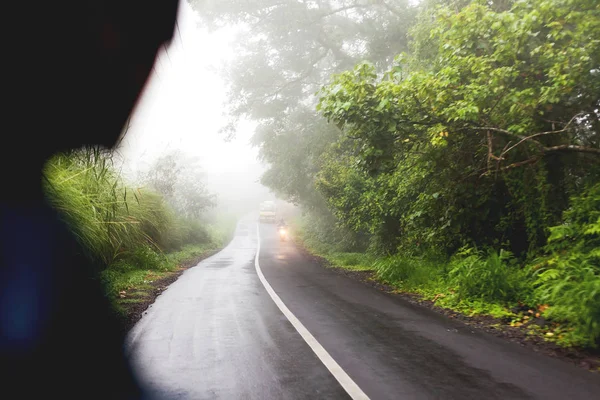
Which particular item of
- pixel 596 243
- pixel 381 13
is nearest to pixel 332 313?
pixel 596 243

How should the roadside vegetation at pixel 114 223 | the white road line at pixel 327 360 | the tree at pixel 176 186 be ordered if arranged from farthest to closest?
the tree at pixel 176 186 < the roadside vegetation at pixel 114 223 < the white road line at pixel 327 360

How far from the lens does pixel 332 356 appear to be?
17.6ft

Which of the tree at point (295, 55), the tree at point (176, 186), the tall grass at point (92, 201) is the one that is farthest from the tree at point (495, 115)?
the tree at point (176, 186)

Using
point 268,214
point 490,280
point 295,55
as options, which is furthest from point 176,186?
point 490,280

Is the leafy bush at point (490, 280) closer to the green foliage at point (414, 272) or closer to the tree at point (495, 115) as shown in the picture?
the tree at point (495, 115)

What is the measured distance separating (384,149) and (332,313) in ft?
13.0

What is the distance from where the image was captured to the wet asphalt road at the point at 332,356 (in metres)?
4.30

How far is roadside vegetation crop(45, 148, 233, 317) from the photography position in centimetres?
669

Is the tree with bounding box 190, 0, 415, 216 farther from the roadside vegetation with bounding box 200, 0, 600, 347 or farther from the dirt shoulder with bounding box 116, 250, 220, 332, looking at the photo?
the dirt shoulder with bounding box 116, 250, 220, 332

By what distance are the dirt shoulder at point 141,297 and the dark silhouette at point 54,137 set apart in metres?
1.06

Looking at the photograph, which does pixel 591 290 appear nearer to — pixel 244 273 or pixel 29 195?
pixel 29 195

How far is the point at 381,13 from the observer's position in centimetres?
2416

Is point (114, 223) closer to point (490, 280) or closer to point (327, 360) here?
point (327, 360)

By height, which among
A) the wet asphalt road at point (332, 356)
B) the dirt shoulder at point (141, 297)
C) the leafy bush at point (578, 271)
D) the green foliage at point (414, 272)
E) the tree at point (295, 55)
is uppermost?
the tree at point (295, 55)
